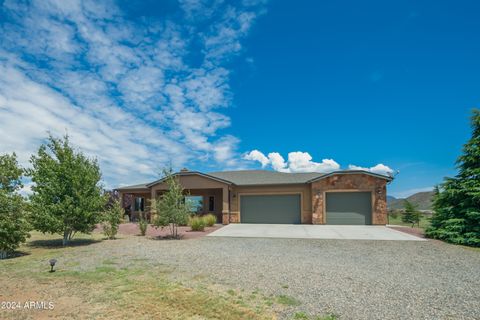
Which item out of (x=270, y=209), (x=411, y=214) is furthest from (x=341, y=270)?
(x=411, y=214)

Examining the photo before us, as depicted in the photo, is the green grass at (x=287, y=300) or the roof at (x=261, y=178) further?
the roof at (x=261, y=178)

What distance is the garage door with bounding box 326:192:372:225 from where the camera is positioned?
1986 cm

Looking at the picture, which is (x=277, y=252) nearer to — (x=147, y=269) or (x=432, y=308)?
(x=147, y=269)

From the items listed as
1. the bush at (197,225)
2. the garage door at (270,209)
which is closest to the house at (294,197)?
the garage door at (270,209)

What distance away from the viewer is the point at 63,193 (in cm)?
1184

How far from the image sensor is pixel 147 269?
24.8 ft

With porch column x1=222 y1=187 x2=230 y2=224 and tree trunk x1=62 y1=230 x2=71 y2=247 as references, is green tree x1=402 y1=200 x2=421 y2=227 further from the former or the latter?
tree trunk x1=62 y1=230 x2=71 y2=247

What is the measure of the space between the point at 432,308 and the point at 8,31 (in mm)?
15580

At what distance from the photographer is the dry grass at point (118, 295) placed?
15.0 ft

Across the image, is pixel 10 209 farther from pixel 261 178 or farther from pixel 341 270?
pixel 261 178

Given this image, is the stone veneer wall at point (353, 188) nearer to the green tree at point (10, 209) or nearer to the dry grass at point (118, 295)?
the dry grass at point (118, 295)

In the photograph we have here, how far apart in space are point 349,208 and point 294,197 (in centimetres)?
427

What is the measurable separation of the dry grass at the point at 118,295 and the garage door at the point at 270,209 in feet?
47.9

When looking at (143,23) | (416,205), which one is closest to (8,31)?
(143,23)
